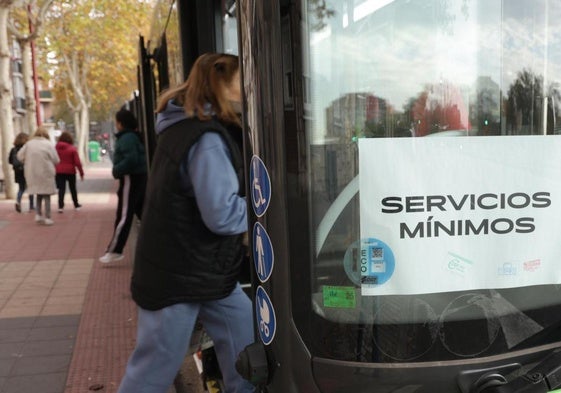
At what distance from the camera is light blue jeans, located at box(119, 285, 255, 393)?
2184 millimetres

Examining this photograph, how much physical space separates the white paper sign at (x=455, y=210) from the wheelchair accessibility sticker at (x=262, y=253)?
0.25 m

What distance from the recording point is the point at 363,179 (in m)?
1.43

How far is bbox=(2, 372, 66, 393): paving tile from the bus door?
2.50 metres

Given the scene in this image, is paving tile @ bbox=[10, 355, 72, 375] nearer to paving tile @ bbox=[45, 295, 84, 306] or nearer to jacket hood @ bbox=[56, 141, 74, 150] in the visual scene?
paving tile @ bbox=[45, 295, 84, 306]

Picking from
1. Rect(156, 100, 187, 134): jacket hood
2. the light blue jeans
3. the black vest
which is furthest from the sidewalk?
Rect(156, 100, 187, 134): jacket hood

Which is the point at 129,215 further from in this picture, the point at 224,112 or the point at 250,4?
the point at 250,4

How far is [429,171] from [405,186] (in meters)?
0.07

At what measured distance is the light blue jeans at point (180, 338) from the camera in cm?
218

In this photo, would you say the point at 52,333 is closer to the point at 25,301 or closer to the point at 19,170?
the point at 25,301

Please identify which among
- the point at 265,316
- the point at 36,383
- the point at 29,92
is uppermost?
the point at 29,92

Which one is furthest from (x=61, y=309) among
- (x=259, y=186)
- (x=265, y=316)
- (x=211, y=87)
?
(x=259, y=186)

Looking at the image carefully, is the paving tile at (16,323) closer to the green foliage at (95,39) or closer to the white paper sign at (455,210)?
the white paper sign at (455,210)

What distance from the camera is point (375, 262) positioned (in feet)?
4.83

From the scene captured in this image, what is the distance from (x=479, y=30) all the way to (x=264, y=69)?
56 centimetres
